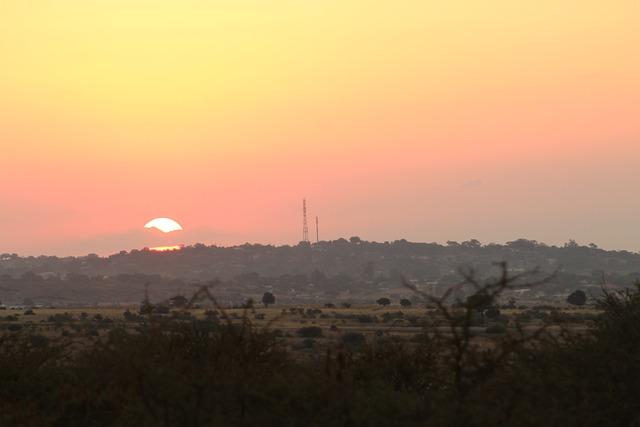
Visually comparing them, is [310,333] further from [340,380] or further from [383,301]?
[383,301]

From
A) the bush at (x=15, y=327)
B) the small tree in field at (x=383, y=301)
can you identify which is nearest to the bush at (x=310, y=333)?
the bush at (x=15, y=327)

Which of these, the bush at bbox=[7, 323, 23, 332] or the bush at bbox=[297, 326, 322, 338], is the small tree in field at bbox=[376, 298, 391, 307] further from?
the bush at bbox=[7, 323, 23, 332]

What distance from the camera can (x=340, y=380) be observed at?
48.1 feet

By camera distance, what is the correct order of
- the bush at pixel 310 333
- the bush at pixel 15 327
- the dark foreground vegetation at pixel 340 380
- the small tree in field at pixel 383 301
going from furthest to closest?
1. the small tree in field at pixel 383 301
2. the bush at pixel 15 327
3. the bush at pixel 310 333
4. the dark foreground vegetation at pixel 340 380

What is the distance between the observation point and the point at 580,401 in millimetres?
20219

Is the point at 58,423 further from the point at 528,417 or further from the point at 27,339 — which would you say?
the point at 528,417

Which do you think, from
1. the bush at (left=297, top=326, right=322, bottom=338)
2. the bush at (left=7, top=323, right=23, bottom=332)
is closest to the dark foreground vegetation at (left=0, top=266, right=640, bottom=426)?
the bush at (left=297, top=326, right=322, bottom=338)

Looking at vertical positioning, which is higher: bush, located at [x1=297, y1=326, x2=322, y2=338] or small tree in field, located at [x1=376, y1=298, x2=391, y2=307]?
small tree in field, located at [x1=376, y1=298, x2=391, y2=307]

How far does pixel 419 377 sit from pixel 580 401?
17.9ft

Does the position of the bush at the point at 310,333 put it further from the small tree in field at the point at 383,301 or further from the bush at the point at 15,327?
the small tree in field at the point at 383,301

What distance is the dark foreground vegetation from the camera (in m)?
14.2

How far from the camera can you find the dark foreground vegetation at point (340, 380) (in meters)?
14.2

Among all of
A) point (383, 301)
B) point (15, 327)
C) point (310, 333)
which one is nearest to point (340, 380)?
point (310, 333)

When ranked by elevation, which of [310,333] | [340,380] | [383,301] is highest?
[340,380]
